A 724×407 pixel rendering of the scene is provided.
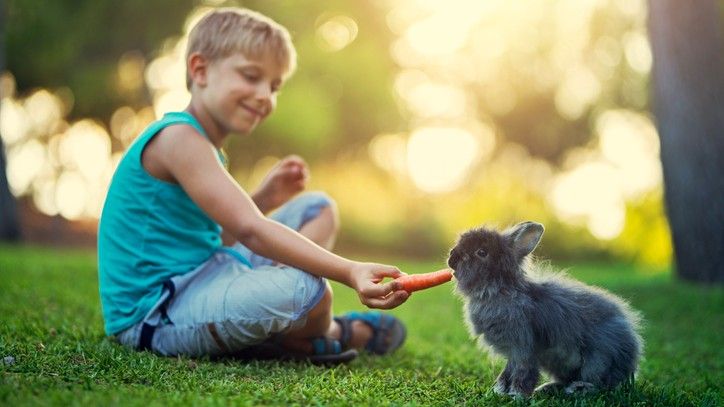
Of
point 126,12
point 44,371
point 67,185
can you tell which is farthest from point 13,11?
point 44,371

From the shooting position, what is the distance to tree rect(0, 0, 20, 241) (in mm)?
11891

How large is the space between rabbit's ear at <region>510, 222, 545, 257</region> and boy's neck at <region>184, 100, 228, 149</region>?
1.58 metres

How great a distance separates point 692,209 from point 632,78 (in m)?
14.8

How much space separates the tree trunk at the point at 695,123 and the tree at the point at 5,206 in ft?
31.7

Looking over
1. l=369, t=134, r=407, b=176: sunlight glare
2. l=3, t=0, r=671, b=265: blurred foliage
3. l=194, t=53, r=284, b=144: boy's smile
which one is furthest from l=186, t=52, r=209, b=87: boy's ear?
l=369, t=134, r=407, b=176: sunlight glare

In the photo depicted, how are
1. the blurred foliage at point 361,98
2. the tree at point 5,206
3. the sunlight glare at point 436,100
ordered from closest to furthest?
the tree at point 5,206 → the blurred foliage at point 361,98 → the sunlight glare at point 436,100

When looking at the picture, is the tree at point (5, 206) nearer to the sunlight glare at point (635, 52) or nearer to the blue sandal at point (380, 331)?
the blue sandal at point (380, 331)

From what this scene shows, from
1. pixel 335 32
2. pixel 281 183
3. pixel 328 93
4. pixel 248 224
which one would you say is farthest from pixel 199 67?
pixel 335 32

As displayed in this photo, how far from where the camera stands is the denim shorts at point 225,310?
3094 millimetres

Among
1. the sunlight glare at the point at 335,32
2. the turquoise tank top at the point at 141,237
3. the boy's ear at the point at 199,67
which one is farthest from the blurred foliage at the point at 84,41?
the turquoise tank top at the point at 141,237

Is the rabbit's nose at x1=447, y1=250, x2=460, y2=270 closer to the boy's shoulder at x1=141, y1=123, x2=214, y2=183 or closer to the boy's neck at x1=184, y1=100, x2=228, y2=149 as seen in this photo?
the boy's shoulder at x1=141, y1=123, x2=214, y2=183

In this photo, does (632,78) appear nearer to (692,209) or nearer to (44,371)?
(692,209)

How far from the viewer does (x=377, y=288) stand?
2.80 meters

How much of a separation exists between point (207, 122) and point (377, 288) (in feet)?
4.52
